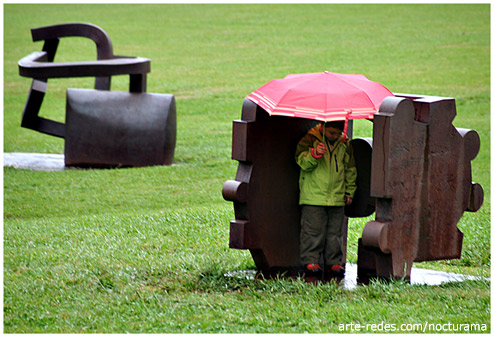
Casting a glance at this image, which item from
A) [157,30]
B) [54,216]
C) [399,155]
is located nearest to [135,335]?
[399,155]

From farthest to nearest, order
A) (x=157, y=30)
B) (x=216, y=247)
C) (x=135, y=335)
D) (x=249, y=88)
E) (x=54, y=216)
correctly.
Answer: (x=157, y=30) → (x=249, y=88) → (x=54, y=216) → (x=216, y=247) → (x=135, y=335)

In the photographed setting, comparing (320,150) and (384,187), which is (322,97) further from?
(384,187)

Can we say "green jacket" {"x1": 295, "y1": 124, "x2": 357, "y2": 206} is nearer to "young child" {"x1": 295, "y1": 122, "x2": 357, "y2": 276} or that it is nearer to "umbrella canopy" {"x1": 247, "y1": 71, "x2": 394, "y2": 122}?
"young child" {"x1": 295, "y1": 122, "x2": 357, "y2": 276}

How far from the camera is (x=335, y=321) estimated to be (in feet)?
17.0

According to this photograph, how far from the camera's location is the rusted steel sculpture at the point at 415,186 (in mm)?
5625

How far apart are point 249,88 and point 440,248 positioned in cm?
1766

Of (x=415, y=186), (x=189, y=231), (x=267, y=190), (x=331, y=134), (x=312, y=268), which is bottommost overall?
(x=189, y=231)

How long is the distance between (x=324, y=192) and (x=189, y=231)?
2.21m

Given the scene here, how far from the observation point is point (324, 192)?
6.13 meters

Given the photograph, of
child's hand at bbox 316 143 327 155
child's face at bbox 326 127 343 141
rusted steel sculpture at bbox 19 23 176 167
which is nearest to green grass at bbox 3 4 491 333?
rusted steel sculpture at bbox 19 23 176 167

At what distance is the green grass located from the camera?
210 inches

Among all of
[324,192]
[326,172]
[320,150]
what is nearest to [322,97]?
[320,150]

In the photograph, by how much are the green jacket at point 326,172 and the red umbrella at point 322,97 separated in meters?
0.38

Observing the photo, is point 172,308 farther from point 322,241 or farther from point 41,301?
point 322,241
